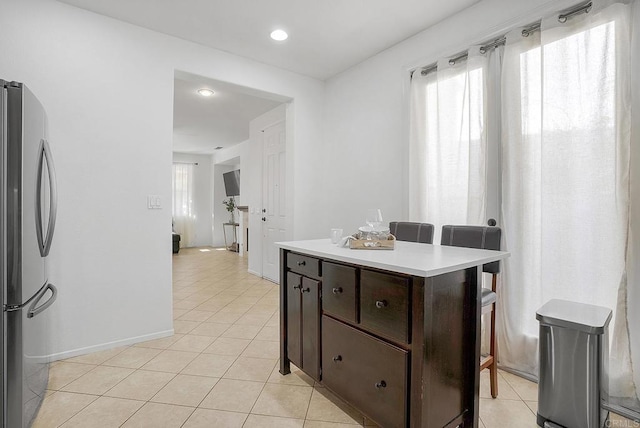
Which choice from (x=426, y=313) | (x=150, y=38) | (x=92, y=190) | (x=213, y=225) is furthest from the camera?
(x=213, y=225)

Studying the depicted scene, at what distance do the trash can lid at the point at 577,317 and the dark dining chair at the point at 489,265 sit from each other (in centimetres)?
25

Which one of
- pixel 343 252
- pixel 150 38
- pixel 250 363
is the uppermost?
pixel 150 38

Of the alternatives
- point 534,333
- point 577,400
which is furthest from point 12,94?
point 534,333

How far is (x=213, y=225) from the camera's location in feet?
29.9

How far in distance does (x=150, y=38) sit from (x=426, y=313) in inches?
119

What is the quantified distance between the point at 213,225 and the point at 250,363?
730cm

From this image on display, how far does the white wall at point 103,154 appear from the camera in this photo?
232 cm

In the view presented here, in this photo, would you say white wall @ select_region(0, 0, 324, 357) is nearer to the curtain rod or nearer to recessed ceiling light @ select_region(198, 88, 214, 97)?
recessed ceiling light @ select_region(198, 88, 214, 97)

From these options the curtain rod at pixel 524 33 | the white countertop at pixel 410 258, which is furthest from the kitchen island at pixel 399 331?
the curtain rod at pixel 524 33

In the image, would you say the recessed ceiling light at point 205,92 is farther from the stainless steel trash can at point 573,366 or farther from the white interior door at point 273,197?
the stainless steel trash can at point 573,366

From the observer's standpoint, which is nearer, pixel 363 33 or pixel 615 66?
pixel 615 66

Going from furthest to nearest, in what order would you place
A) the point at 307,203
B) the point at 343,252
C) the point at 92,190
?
the point at 307,203 < the point at 92,190 < the point at 343,252

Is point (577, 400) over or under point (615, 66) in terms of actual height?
under

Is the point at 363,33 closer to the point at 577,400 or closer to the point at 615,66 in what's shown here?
the point at 615,66
